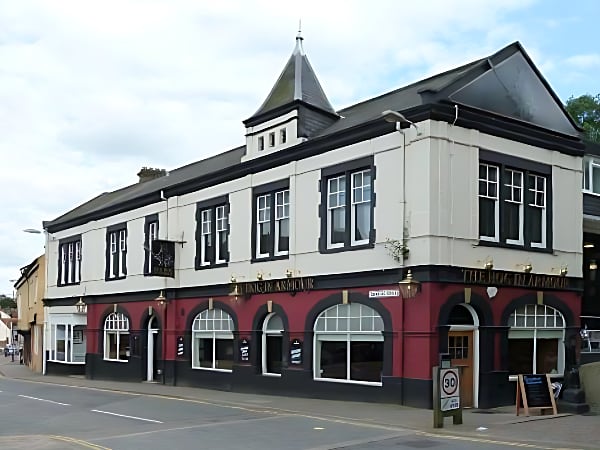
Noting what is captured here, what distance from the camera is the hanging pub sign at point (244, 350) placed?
2730cm

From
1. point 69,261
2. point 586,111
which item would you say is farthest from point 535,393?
point 586,111

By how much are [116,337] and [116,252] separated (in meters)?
3.81

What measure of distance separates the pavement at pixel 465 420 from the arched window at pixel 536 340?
1885 mm

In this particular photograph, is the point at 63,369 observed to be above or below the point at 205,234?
below

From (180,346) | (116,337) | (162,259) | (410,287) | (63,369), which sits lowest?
(63,369)

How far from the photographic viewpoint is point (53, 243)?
44375 mm

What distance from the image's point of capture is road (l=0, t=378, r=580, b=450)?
14859mm

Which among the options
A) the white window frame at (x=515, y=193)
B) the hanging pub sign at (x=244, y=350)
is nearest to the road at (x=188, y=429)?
the hanging pub sign at (x=244, y=350)

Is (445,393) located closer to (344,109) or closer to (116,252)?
(344,109)

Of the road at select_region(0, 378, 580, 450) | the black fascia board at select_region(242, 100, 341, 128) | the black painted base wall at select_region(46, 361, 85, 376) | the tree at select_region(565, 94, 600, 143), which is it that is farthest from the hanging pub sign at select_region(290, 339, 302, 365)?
the tree at select_region(565, 94, 600, 143)

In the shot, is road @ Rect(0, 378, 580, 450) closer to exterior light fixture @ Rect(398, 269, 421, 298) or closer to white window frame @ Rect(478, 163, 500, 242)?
exterior light fixture @ Rect(398, 269, 421, 298)

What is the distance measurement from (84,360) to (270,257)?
1823 cm

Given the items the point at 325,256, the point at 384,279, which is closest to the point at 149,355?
the point at 325,256

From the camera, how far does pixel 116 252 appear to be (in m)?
37.2
